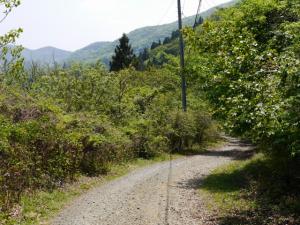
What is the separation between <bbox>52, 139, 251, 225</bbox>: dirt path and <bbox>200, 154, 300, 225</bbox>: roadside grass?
2.36 ft

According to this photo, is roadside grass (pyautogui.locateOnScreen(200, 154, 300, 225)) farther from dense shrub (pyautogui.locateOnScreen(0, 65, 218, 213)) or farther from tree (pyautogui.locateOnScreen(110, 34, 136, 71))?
tree (pyautogui.locateOnScreen(110, 34, 136, 71))

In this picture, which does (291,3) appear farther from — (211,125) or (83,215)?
(211,125)

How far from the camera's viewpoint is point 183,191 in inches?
679

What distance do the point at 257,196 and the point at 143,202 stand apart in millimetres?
4186

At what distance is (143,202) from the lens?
48.4 ft

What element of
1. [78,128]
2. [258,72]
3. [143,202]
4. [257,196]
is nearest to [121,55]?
[78,128]

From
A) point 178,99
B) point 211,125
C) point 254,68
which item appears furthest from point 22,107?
point 178,99

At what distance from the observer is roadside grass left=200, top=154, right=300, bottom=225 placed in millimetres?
12219

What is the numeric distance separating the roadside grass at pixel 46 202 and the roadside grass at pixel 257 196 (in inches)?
197

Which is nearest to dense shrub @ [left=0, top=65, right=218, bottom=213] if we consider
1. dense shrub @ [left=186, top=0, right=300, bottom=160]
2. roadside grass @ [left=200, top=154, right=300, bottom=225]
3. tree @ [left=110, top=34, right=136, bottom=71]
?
roadside grass @ [left=200, top=154, right=300, bottom=225]

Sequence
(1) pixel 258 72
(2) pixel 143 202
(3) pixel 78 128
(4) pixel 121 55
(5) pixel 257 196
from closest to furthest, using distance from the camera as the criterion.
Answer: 1. (1) pixel 258 72
2. (2) pixel 143 202
3. (5) pixel 257 196
4. (3) pixel 78 128
5. (4) pixel 121 55

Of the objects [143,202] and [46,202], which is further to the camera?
[143,202]

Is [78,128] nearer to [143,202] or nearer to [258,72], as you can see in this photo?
[143,202]

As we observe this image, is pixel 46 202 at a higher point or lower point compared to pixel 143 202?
higher
